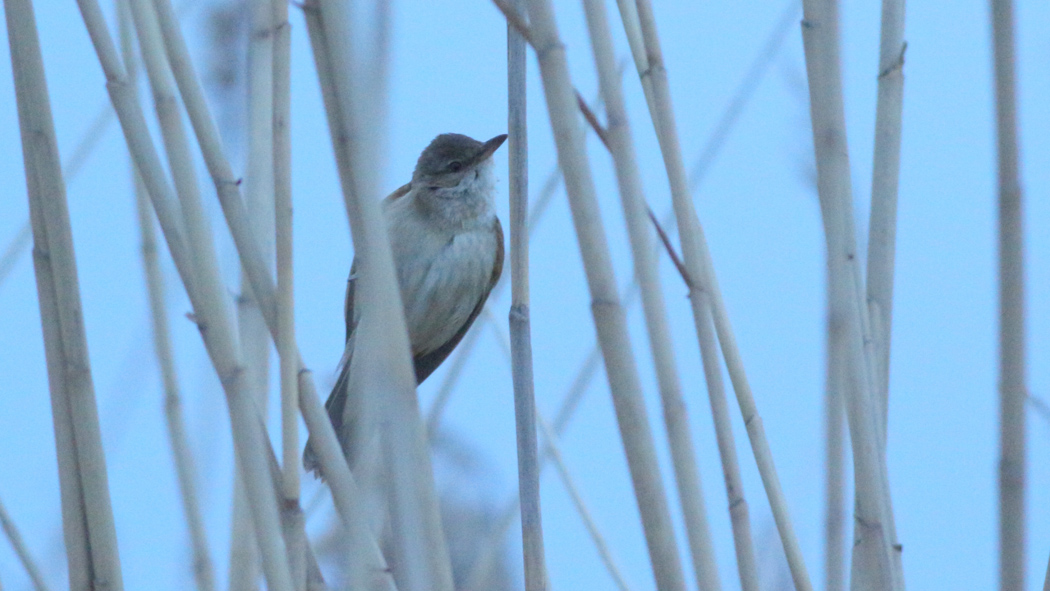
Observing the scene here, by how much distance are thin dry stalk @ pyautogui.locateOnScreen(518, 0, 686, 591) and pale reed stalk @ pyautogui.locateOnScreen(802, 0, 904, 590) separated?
0.27 m

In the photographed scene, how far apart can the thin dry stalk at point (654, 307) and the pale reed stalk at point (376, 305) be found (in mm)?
317

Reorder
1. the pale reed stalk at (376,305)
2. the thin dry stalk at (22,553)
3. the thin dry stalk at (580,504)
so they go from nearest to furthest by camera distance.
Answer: the pale reed stalk at (376,305) → the thin dry stalk at (22,553) → the thin dry stalk at (580,504)

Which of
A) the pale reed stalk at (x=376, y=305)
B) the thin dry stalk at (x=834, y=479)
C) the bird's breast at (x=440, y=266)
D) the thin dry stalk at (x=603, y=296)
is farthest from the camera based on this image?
the bird's breast at (x=440, y=266)

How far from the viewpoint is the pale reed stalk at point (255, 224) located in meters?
1.25

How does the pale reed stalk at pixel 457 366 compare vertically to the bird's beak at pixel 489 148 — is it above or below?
below

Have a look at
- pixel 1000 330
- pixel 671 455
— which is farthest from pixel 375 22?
pixel 1000 330

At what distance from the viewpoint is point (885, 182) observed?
1.23 meters

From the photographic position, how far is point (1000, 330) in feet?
3.38

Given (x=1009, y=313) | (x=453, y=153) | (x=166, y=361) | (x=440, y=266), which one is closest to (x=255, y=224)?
(x=166, y=361)

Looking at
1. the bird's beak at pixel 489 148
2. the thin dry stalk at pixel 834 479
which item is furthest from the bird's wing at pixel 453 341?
the thin dry stalk at pixel 834 479

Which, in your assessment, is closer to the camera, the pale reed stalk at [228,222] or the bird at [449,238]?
the pale reed stalk at [228,222]

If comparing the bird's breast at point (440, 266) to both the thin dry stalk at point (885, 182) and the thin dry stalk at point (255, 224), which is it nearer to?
the thin dry stalk at point (255, 224)

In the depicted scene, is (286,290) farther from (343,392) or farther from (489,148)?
(489,148)

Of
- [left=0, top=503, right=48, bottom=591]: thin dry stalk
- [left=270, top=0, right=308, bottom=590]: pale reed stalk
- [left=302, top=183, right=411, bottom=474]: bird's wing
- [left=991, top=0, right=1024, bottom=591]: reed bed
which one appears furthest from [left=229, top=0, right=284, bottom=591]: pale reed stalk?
[left=991, top=0, right=1024, bottom=591]: reed bed
